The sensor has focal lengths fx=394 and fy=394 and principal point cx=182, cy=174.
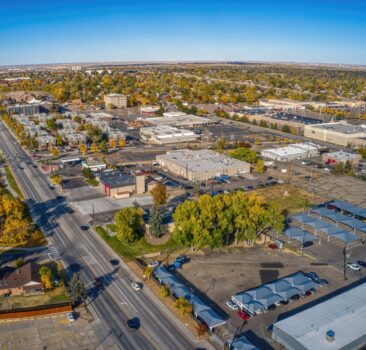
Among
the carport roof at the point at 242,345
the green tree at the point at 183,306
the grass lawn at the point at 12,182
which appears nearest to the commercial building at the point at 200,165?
the grass lawn at the point at 12,182

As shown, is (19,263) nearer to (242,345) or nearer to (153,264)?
(153,264)

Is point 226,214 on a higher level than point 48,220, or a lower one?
higher

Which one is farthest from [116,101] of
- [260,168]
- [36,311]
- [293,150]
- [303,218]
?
[36,311]

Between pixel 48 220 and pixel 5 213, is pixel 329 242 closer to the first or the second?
pixel 48 220

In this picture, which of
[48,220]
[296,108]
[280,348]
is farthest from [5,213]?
[296,108]

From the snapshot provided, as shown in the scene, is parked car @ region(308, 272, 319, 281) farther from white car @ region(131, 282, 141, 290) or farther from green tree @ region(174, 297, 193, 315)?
white car @ region(131, 282, 141, 290)

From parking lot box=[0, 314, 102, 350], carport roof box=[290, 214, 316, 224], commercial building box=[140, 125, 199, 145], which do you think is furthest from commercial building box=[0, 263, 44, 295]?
commercial building box=[140, 125, 199, 145]
